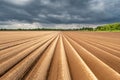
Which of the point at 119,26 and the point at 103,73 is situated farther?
the point at 119,26

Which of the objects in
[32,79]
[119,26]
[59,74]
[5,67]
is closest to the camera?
[32,79]

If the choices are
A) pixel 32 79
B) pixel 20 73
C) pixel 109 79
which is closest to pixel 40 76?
pixel 32 79

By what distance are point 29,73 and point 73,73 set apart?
40.8 inches

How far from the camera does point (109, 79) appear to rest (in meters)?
3.64

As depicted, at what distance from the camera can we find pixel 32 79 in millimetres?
3488

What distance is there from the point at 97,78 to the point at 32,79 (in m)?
1.37

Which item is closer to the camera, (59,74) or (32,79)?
(32,79)

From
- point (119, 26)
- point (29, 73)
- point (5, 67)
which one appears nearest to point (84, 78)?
point (29, 73)

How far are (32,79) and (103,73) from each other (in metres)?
1.70

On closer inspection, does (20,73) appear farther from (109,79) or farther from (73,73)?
(109,79)

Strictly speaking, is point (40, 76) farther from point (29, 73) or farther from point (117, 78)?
point (117, 78)

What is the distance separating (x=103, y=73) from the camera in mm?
4082

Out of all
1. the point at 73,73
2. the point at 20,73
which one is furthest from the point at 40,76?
the point at 73,73

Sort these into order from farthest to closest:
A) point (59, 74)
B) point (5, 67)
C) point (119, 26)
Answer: point (119, 26)
point (5, 67)
point (59, 74)
